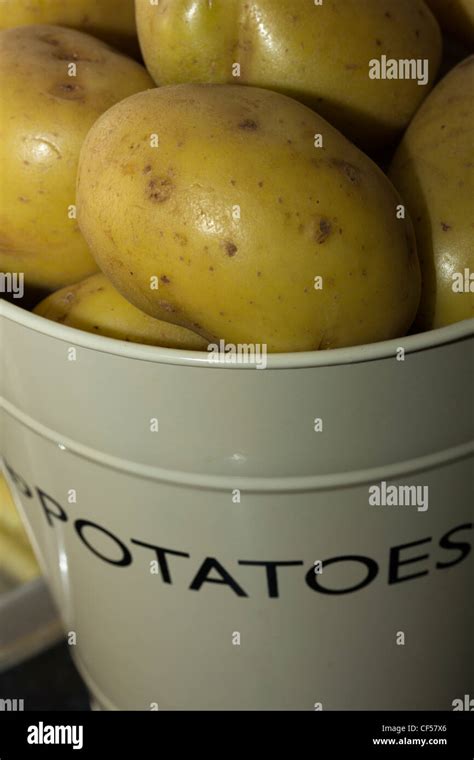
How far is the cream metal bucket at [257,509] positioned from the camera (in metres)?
0.38

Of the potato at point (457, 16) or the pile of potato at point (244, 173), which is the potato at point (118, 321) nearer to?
the pile of potato at point (244, 173)

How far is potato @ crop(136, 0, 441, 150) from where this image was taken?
17.4 inches

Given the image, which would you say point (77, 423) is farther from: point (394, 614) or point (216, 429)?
point (394, 614)

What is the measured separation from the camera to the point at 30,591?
0.76m

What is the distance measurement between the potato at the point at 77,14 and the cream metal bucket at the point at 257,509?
9.6 inches

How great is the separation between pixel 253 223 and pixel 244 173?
3 cm

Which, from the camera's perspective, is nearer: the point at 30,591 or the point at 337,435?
the point at 337,435
